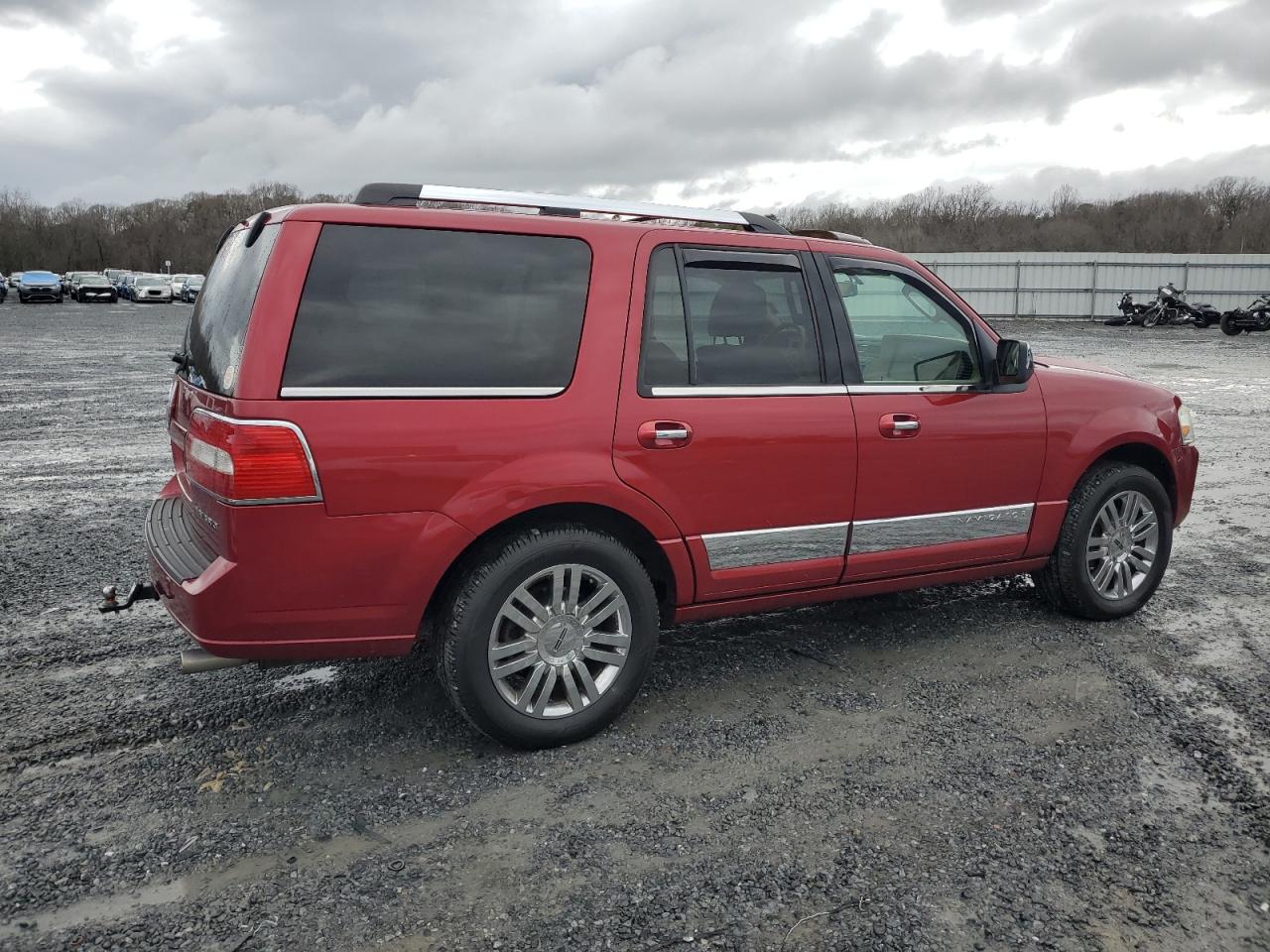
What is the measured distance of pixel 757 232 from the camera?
405 centimetres

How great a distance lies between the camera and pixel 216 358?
3285 millimetres

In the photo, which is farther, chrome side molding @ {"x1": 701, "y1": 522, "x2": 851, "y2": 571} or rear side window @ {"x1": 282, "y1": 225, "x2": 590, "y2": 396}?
chrome side molding @ {"x1": 701, "y1": 522, "x2": 851, "y2": 571}

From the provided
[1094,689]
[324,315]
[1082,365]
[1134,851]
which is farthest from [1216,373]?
[324,315]

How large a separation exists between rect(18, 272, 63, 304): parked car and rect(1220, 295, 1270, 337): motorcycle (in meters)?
51.7

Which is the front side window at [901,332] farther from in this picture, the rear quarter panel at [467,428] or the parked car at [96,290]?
the parked car at [96,290]

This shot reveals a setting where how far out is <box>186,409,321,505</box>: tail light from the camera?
9.83ft

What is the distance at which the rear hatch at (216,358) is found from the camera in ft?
10.2

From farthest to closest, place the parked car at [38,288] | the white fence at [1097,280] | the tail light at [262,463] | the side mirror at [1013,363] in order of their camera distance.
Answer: the parked car at [38,288] < the white fence at [1097,280] < the side mirror at [1013,363] < the tail light at [262,463]

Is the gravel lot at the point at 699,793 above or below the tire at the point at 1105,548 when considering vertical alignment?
below

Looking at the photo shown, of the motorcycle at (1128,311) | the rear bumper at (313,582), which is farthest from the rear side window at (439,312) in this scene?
the motorcycle at (1128,311)

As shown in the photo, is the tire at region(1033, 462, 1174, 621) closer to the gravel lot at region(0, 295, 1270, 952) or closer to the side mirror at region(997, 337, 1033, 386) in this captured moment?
the gravel lot at region(0, 295, 1270, 952)

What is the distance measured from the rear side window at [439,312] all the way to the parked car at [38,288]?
55.8 meters

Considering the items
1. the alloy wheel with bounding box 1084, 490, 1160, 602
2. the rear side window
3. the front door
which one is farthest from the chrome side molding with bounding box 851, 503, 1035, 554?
the rear side window

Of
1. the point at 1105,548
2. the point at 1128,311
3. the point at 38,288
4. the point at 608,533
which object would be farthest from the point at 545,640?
the point at 38,288
